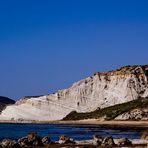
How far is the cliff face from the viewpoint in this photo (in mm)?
153375

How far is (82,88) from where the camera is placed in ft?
529

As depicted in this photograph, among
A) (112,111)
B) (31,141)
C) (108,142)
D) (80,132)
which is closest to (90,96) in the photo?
(112,111)

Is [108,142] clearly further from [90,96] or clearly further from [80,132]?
[90,96]

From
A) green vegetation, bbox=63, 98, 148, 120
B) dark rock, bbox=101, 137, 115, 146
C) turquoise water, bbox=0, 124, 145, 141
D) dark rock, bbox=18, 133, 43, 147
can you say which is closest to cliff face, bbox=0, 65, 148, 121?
green vegetation, bbox=63, 98, 148, 120

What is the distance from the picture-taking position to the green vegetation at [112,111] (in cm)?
13250

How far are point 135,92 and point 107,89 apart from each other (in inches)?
361

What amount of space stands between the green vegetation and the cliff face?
6061 mm

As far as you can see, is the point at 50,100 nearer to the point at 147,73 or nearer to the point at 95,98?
the point at 95,98

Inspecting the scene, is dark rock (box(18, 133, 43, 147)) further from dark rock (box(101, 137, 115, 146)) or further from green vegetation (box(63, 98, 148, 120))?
green vegetation (box(63, 98, 148, 120))

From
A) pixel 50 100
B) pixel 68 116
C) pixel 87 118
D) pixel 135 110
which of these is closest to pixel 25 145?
pixel 135 110

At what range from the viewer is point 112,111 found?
137750 mm

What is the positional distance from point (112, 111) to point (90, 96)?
21717mm

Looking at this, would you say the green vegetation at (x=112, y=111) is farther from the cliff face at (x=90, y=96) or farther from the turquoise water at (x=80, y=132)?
the turquoise water at (x=80, y=132)

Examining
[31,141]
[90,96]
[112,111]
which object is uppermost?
[90,96]
